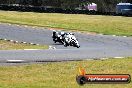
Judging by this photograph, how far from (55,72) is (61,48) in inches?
393

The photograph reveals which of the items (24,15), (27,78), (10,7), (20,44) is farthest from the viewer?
(10,7)

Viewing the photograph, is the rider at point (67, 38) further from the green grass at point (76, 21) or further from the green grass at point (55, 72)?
the green grass at point (76, 21)

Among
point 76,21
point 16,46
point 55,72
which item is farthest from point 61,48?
point 76,21

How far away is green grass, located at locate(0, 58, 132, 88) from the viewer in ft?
36.8

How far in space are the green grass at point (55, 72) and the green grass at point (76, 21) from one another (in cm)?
2198

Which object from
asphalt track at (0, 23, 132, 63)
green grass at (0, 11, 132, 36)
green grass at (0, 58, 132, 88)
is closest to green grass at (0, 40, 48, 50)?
asphalt track at (0, 23, 132, 63)

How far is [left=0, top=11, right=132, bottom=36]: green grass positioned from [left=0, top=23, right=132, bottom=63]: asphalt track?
5585 millimetres

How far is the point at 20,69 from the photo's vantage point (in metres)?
14.2

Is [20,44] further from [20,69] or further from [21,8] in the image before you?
[21,8]

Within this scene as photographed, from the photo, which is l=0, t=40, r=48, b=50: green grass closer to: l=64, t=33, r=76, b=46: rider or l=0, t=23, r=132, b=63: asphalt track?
l=0, t=23, r=132, b=63: asphalt track

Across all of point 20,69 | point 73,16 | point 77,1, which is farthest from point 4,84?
point 77,1

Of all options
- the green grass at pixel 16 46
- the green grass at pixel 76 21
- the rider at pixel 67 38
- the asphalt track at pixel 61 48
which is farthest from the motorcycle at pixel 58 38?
the green grass at pixel 76 21

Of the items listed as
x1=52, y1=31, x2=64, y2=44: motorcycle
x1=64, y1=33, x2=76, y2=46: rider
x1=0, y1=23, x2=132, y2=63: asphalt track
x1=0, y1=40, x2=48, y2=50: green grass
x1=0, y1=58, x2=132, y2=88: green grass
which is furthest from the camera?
x1=52, y1=31, x2=64, y2=44: motorcycle

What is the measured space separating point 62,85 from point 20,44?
1472cm
